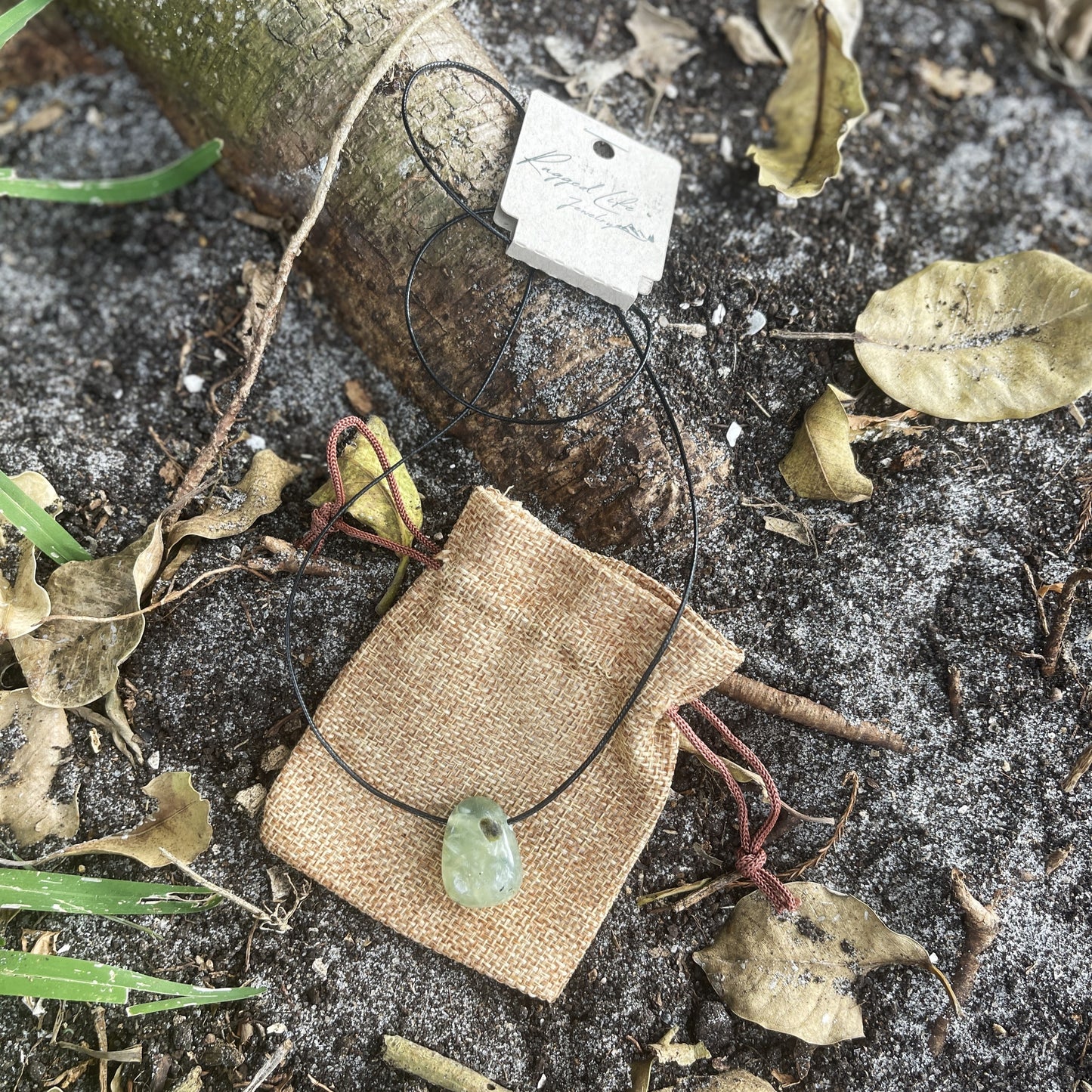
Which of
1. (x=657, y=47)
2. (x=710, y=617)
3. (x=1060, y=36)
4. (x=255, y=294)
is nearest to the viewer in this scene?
(x=710, y=617)

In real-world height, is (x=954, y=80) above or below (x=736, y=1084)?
above

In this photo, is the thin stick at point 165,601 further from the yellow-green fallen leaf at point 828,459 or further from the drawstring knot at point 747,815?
the yellow-green fallen leaf at point 828,459

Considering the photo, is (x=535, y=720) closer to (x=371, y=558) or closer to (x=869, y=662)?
(x=371, y=558)

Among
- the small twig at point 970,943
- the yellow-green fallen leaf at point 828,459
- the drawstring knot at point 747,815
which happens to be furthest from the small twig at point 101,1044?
the yellow-green fallen leaf at point 828,459

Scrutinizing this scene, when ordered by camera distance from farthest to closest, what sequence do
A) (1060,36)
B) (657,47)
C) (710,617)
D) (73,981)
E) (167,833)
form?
(1060,36)
(657,47)
(710,617)
(167,833)
(73,981)

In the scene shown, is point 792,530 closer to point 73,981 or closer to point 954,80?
point 954,80

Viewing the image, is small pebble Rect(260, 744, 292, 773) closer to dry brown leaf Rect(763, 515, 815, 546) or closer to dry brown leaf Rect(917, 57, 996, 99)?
dry brown leaf Rect(763, 515, 815, 546)

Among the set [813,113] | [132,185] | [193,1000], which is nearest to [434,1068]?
[193,1000]
